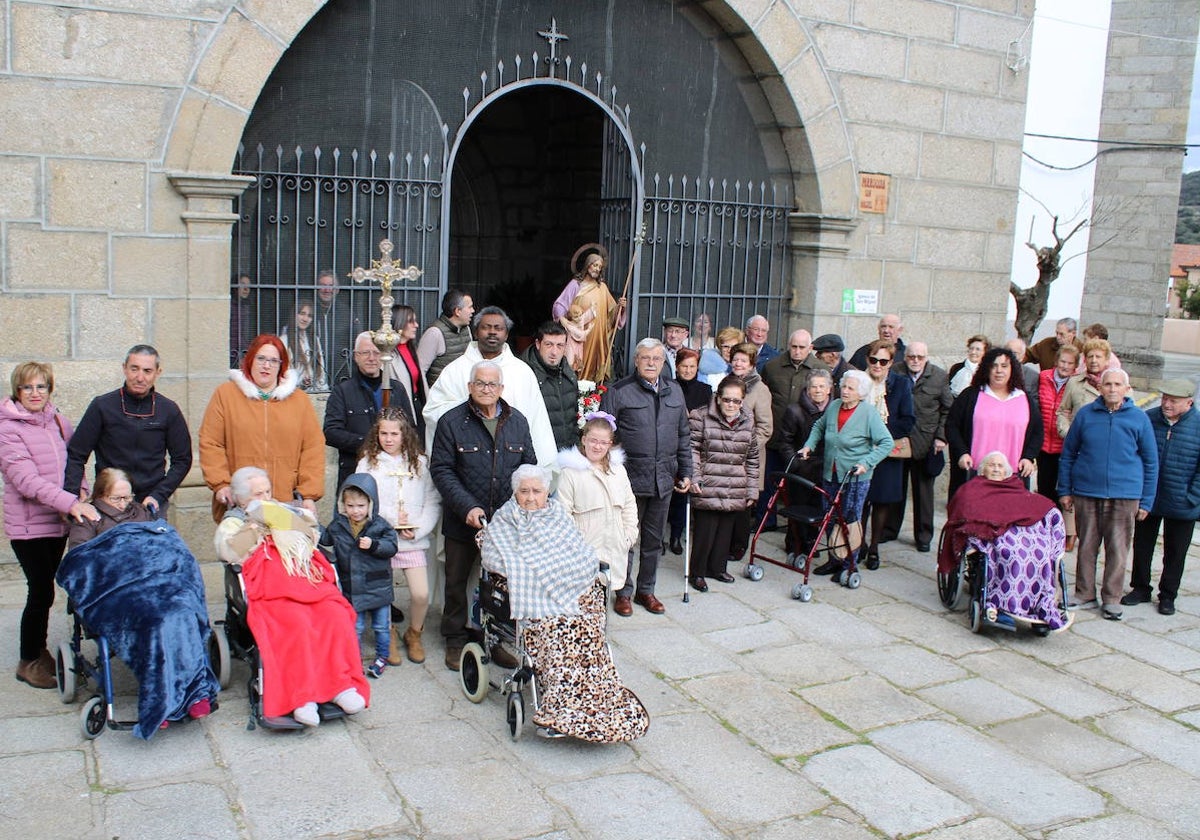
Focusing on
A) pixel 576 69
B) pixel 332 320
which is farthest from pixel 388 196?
pixel 576 69

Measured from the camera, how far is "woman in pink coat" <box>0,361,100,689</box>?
5203mm

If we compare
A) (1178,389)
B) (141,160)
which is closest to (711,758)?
(1178,389)

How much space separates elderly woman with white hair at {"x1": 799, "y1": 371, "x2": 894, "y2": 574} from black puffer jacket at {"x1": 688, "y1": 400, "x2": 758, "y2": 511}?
1.92ft

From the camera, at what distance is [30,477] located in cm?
520

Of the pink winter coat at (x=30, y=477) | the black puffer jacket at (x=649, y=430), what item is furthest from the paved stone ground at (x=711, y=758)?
the black puffer jacket at (x=649, y=430)

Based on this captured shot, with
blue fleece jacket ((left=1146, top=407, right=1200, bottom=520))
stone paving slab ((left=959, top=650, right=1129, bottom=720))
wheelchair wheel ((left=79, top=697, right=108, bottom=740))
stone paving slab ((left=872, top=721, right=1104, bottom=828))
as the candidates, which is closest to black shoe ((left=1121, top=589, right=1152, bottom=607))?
blue fleece jacket ((left=1146, top=407, right=1200, bottom=520))

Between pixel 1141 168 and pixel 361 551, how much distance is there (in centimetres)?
1668

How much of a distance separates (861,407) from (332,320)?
11.7 ft

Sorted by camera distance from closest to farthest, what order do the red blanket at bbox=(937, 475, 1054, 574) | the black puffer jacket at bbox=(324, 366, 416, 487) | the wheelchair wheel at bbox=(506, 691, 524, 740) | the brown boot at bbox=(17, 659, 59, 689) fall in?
the wheelchair wheel at bbox=(506, 691, 524, 740) < the brown boot at bbox=(17, 659, 59, 689) < the black puffer jacket at bbox=(324, 366, 416, 487) < the red blanket at bbox=(937, 475, 1054, 574)

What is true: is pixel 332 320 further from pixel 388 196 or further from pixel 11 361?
pixel 11 361

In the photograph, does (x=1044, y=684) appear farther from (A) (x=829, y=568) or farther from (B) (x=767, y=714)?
(A) (x=829, y=568)

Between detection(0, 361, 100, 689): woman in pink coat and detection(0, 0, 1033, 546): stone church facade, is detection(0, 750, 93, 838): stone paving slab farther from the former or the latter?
detection(0, 0, 1033, 546): stone church facade

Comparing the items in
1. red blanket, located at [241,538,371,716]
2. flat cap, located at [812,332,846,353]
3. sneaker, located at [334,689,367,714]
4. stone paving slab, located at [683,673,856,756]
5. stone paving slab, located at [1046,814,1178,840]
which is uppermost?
flat cap, located at [812,332,846,353]

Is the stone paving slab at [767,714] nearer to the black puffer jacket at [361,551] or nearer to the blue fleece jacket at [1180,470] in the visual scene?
the black puffer jacket at [361,551]
